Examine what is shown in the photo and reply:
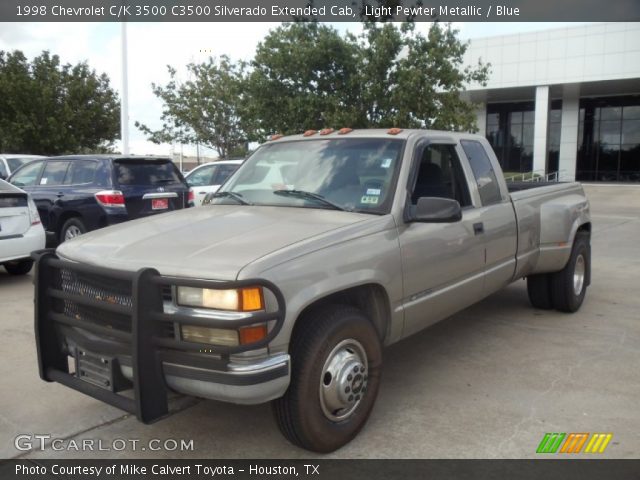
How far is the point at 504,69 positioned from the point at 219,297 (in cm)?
3333

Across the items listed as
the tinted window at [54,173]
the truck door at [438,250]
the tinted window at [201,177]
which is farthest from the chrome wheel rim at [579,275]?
the tinted window at [201,177]

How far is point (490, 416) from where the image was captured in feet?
12.6

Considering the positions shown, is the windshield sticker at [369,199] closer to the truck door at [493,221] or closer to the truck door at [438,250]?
the truck door at [438,250]

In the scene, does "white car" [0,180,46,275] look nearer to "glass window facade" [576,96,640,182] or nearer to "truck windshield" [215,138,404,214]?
"truck windshield" [215,138,404,214]

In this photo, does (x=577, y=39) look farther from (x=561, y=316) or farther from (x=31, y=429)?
(x=31, y=429)

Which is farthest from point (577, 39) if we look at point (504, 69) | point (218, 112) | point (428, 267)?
point (428, 267)

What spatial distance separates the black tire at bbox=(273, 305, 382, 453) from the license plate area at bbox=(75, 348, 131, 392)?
2.68 feet

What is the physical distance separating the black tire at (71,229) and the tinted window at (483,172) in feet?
21.4

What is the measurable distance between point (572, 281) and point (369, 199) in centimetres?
328

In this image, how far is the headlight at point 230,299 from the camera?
2.84 m

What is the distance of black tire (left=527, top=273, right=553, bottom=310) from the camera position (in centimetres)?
625

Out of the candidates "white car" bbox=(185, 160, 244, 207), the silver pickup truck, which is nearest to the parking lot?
the silver pickup truck

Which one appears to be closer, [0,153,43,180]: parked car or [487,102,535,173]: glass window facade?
[0,153,43,180]: parked car

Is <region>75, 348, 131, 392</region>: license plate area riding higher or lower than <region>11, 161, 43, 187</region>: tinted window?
lower
